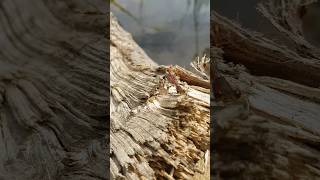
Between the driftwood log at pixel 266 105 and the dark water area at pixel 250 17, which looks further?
the dark water area at pixel 250 17

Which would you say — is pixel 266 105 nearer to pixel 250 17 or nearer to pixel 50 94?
pixel 250 17

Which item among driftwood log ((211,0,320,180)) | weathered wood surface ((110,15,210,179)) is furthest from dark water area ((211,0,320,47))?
weathered wood surface ((110,15,210,179))

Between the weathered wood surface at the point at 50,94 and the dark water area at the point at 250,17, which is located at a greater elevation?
the dark water area at the point at 250,17

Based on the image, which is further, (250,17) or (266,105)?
(250,17)

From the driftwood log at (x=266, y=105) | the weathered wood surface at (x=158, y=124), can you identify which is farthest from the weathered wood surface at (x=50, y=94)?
the driftwood log at (x=266, y=105)

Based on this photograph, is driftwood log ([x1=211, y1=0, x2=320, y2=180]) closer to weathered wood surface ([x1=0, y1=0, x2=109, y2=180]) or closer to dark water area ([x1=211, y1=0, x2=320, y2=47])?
dark water area ([x1=211, y1=0, x2=320, y2=47])

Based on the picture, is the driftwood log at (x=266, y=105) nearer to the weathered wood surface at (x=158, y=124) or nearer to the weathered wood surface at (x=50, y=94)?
the weathered wood surface at (x=158, y=124)

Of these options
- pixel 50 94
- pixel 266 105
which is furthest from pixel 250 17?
pixel 50 94

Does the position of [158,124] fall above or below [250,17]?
below
